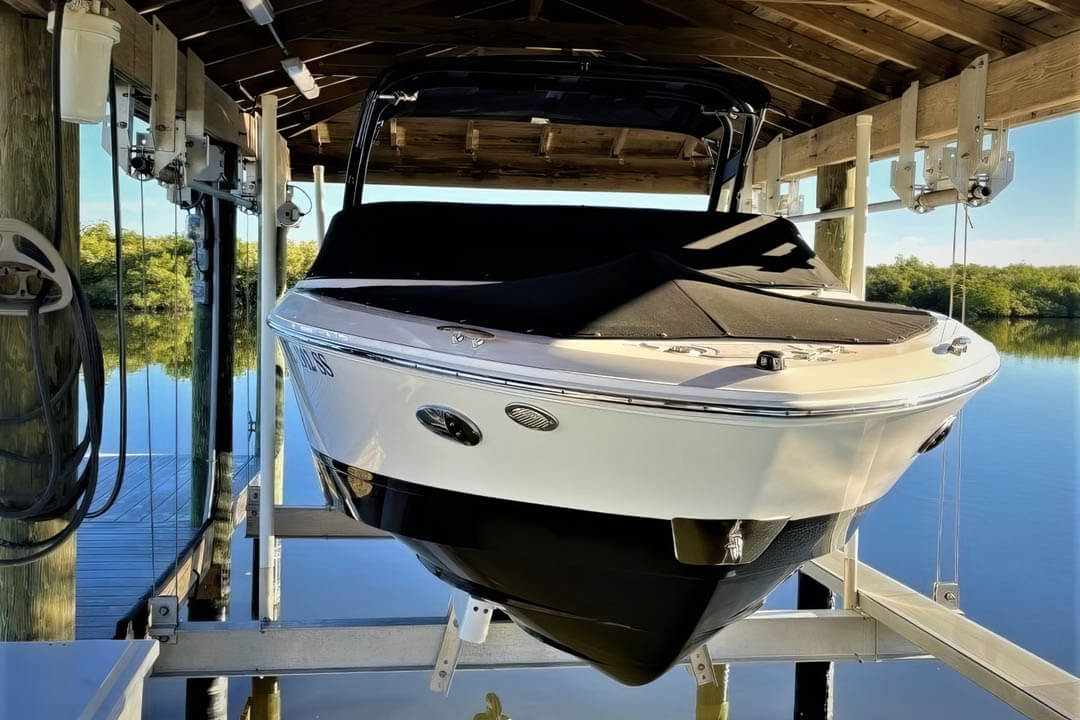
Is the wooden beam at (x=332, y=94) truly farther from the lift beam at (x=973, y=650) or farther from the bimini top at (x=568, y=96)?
the lift beam at (x=973, y=650)

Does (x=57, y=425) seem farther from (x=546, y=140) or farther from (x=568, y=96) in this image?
(x=546, y=140)

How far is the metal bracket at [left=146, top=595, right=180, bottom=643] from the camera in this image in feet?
9.23

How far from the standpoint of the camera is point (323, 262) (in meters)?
2.47

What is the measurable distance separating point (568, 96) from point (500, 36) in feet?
3.31

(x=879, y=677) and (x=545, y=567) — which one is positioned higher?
(x=545, y=567)

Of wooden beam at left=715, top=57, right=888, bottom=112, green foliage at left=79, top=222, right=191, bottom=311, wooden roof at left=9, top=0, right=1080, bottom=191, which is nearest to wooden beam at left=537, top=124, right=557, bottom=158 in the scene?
wooden roof at left=9, top=0, right=1080, bottom=191

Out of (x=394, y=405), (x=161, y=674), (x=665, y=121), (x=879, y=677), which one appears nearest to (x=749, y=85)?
(x=665, y=121)

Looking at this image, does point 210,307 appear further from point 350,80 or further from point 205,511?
point 350,80

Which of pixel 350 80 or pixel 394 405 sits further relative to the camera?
pixel 350 80

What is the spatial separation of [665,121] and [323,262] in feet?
5.52

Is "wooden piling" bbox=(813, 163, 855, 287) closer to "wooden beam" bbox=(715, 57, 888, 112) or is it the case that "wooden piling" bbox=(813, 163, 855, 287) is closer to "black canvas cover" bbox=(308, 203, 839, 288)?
"wooden beam" bbox=(715, 57, 888, 112)

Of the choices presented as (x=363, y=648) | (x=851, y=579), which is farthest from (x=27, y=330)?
(x=851, y=579)

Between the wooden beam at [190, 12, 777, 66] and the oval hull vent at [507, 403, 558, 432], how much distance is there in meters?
2.96

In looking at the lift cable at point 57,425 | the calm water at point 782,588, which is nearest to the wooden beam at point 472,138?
the calm water at point 782,588
